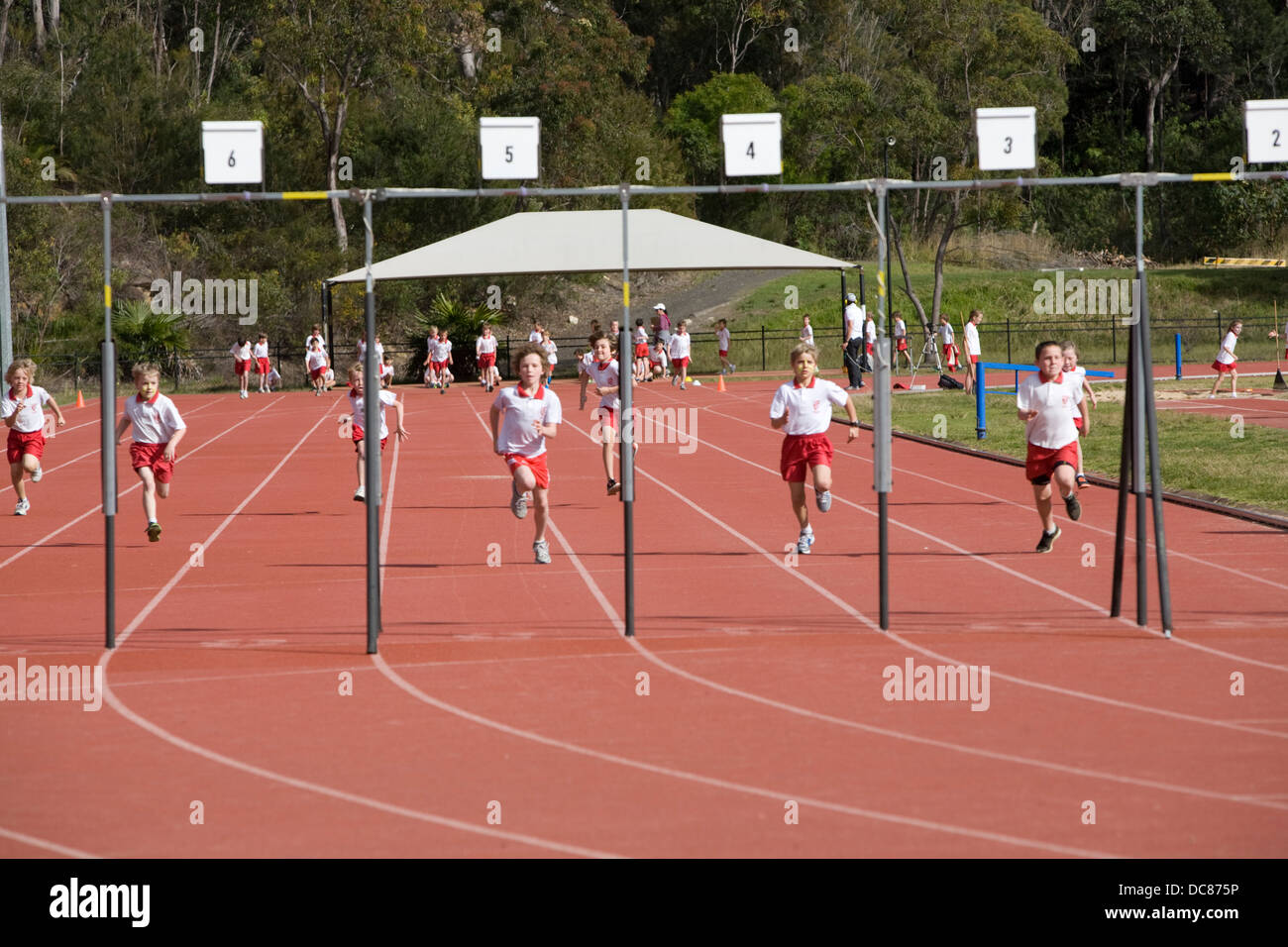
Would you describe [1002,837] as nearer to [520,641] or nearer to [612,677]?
[612,677]

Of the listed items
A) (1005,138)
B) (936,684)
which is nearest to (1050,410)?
(1005,138)

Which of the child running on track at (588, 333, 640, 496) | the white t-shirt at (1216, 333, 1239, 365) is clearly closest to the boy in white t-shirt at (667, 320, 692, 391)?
the white t-shirt at (1216, 333, 1239, 365)

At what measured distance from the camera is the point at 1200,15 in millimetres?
66188

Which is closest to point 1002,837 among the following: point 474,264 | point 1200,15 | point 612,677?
point 612,677

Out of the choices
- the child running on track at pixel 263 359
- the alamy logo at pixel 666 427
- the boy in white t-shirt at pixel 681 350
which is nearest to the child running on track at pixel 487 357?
the boy in white t-shirt at pixel 681 350

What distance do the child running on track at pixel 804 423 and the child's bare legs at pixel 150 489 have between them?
5.76m

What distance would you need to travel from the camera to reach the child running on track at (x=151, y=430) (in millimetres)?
14266

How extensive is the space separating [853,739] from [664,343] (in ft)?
118

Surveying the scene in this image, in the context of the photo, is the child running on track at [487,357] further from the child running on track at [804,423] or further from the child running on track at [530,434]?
the child running on track at [804,423]

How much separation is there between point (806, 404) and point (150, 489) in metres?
6.21

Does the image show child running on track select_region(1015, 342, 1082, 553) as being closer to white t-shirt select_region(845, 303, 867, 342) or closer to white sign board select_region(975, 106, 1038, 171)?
white sign board select_region(975, 106, 1038, 171)

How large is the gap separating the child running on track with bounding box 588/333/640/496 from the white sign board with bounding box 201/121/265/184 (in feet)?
24.4

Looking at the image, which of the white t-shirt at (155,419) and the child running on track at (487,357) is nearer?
the white t-shirt at (155,419)

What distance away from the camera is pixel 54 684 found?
8656 millimetres
